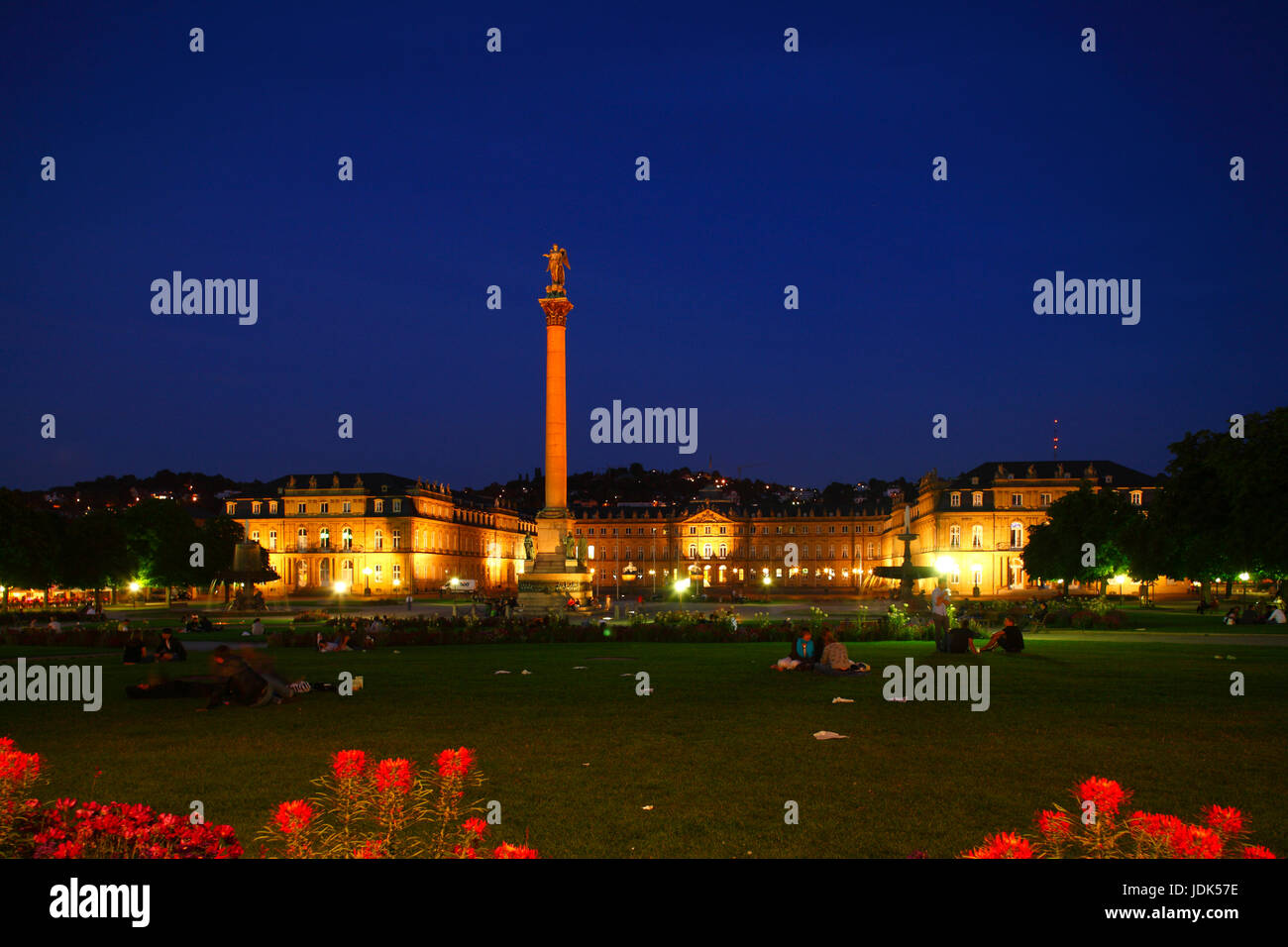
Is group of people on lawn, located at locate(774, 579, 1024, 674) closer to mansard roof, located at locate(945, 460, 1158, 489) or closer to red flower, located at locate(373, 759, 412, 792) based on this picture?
red flower, located at locate(373, 759, 412, 792)

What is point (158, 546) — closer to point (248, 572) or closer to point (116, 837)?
point (248, 572)

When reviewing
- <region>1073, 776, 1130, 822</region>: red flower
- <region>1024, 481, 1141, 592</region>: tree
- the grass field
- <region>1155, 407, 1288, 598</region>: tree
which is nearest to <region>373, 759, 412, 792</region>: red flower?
the grass field

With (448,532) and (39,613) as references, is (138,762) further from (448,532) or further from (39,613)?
(448,532)

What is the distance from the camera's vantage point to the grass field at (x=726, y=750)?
32.8ft

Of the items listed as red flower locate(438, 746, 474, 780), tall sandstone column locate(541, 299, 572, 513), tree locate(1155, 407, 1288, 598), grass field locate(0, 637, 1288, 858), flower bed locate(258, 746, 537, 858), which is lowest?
grass field locate(0, 637, 1288, 858)

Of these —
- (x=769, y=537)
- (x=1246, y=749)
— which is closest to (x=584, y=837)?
(x=1246, y=749)

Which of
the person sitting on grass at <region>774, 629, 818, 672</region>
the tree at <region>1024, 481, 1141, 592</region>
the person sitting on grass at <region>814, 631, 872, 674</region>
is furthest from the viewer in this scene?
the tree at <region>1024, 481, 1141, 592</region>
